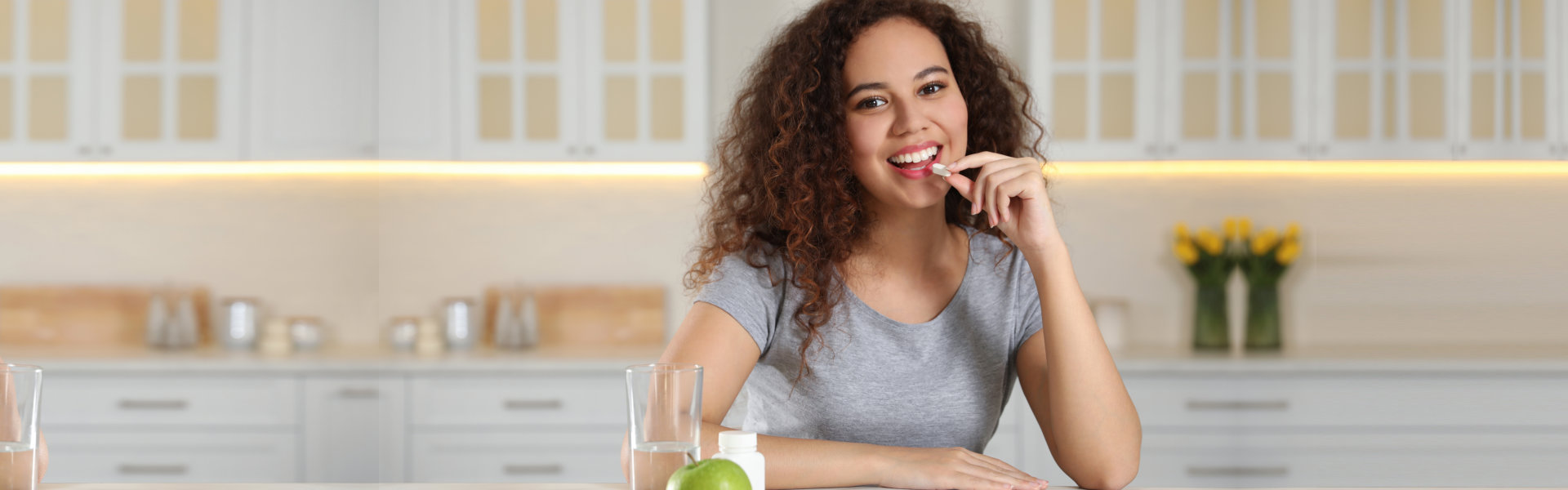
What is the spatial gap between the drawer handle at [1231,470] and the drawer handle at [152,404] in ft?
10.0

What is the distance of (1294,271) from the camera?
10.7 feet

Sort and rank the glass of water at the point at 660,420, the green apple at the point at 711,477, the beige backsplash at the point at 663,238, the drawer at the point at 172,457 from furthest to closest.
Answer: the beige backsplash at the point at 663,238, the drawer at the point at 172,457, the glass of water at the point at 660,420, the green apple at the point at 711,477

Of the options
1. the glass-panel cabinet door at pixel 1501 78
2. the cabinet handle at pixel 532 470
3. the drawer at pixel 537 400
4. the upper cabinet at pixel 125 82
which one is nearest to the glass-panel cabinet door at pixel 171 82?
the upper cabinet at pixel 125 82

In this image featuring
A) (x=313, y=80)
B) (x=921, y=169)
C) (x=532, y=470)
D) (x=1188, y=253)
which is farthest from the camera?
(x=313, y=80)

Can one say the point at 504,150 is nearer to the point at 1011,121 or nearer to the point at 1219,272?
the point at 1011,121

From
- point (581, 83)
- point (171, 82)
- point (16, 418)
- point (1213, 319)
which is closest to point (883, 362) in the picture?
point (16, 418)

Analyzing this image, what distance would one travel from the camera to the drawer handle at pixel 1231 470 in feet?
9.50

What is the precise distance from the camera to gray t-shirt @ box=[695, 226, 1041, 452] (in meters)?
1.28

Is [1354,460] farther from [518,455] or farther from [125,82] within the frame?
[125,82]

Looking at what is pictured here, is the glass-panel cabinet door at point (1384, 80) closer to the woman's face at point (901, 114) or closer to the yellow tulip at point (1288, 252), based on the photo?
the yellow tulip at point (1288, 252)

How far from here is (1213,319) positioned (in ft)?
10.2

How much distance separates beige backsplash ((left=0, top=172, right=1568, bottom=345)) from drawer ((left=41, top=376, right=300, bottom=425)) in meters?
0.41

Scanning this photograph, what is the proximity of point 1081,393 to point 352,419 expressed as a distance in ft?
8.48

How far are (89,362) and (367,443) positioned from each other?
0.83m
